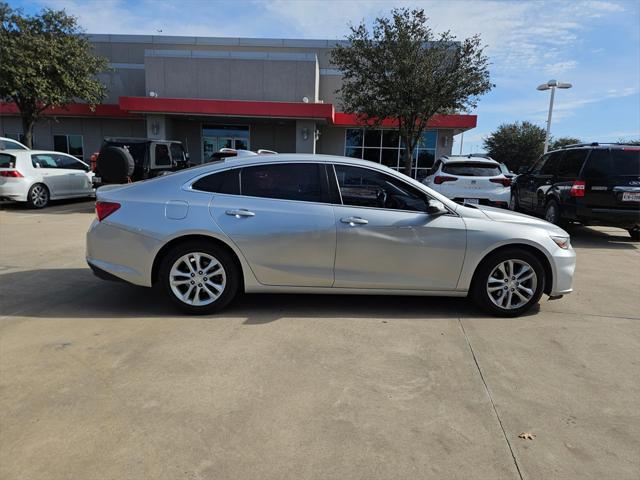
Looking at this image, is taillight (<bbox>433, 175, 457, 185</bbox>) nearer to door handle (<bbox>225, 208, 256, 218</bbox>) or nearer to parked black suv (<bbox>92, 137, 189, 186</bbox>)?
parked black suv (<bbox>92, 137, 189, 186</bbox>)

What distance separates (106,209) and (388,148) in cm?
2228

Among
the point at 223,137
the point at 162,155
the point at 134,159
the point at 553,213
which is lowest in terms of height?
the point at 553,213

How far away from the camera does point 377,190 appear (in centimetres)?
487

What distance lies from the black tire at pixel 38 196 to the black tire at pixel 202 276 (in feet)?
32.1

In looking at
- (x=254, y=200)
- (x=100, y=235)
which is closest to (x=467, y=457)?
(x=254, y=200)

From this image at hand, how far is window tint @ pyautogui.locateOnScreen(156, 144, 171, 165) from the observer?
12664 mm

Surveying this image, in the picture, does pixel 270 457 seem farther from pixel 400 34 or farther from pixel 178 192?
pixel 400 34

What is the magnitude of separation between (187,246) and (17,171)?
9.93 metres

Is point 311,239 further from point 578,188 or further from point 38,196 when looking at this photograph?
point 38,196

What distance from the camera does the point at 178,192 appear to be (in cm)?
468

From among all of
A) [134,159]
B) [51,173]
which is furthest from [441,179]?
[51,173]

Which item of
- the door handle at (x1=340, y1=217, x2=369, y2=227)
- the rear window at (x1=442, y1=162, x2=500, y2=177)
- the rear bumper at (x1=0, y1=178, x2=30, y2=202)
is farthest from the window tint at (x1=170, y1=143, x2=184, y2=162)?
the door handle at (x1=340, y1=217, x2=369, y2=227)

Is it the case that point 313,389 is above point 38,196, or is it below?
below

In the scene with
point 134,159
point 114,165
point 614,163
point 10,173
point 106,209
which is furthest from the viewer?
point 134,159
